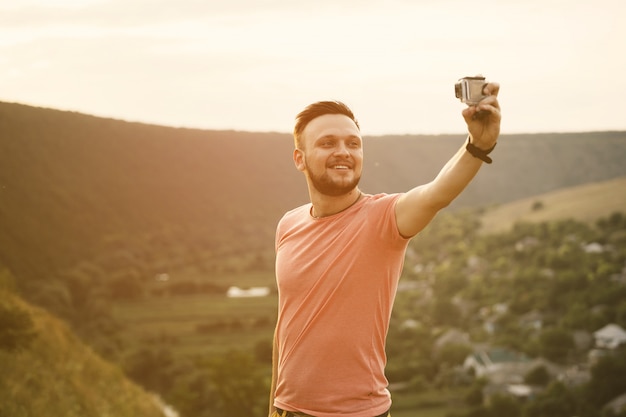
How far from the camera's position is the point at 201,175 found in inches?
1860

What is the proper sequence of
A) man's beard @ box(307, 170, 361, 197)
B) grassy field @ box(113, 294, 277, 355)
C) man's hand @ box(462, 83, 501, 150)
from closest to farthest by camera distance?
man's hand @ box(462, 83, 501, 150) < man's beard @ box(307, 170, 361, 197) < grassy field @ box(113, 294, 277, 355)

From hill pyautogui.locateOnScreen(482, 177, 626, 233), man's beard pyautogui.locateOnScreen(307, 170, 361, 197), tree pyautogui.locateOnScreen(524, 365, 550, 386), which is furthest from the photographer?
hill pyautogui.locateOnScreen(482, 177, 626, 233)

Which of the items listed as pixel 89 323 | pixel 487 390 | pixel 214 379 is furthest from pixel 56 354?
pixel 487 390

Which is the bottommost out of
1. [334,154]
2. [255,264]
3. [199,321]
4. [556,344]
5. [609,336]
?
[334,154]

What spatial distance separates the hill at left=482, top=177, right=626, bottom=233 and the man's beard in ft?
183

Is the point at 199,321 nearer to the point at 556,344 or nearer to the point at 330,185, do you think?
the point at 556,344

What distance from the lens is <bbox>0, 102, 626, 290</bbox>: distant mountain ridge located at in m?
23.2

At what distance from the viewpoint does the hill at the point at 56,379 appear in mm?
5582

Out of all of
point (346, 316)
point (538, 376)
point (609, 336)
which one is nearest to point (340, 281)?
point (346, 316)

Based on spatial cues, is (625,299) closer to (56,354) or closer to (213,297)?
(213,297)

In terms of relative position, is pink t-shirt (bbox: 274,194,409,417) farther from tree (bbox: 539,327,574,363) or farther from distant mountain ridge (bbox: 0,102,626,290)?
tree (bbox: 539,327,574,363)

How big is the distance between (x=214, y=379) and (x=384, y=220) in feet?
91.8

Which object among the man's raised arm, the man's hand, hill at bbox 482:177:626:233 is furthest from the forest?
the man's hand

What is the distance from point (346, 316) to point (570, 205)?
62.1 metres
